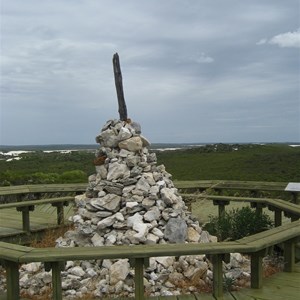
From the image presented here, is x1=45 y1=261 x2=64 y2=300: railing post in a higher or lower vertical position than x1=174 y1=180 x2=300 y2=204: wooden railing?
lower

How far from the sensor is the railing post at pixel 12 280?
14.3 feet

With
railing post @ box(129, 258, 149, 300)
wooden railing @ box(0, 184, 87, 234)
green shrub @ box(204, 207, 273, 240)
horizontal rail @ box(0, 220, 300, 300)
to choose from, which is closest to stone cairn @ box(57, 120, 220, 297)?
railing post @ box(129, 258, 149, 300)

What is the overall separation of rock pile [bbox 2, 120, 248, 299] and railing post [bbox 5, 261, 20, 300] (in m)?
0.56

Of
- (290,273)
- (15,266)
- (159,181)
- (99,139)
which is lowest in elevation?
(290,273)

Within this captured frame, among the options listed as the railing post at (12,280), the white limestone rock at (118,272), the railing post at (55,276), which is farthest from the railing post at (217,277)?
the railing post at (12,280)

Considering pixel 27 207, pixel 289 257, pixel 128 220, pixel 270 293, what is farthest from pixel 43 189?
pixel 270 293

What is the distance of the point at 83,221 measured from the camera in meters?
5.89

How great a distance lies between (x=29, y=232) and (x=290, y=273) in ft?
14.9

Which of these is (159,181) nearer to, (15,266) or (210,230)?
(210,230)

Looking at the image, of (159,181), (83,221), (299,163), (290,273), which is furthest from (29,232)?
(299,163)

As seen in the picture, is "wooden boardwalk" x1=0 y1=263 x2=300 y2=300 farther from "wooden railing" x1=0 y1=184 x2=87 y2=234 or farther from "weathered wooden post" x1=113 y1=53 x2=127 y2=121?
"weathered wooden post" x1=113 y1=53 x2=127 y2=121

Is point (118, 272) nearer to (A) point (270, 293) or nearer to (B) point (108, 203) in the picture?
(B) point (108, 203)

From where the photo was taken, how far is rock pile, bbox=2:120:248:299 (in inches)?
195

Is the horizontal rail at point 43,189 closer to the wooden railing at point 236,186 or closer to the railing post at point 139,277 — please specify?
the wooden railing at point 236,186
